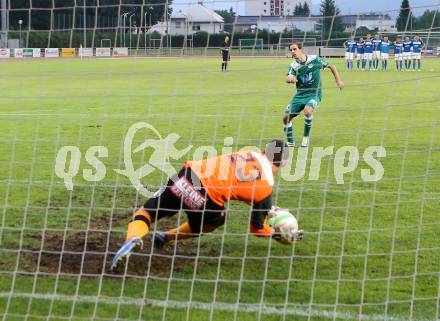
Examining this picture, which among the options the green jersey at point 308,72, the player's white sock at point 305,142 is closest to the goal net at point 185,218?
the player's white sock at point 305,142

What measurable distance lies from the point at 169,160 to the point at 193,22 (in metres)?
5.00

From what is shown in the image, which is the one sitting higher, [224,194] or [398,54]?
[398,54]

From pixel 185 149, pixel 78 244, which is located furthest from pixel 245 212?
pixel 185 149

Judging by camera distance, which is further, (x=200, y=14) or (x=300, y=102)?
(x=300, y=102)

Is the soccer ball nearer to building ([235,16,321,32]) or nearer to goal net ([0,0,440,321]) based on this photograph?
goal net ([0,0,440,321])

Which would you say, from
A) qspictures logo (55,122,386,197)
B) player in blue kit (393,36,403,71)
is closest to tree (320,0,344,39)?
qspictures logo (55,122,386,197)

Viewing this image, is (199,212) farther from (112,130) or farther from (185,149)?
(112,130)

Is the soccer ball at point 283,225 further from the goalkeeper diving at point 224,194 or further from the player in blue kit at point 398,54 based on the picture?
the player in blue kit at point 398,54

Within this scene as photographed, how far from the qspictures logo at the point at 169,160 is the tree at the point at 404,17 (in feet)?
10.1

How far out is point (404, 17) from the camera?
19.6 ft

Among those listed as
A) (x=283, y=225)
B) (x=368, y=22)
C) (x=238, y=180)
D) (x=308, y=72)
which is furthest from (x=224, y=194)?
(x=308, y=72)

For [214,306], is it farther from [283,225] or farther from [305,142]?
[305,142]

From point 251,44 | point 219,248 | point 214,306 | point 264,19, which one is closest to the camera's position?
point 214,306

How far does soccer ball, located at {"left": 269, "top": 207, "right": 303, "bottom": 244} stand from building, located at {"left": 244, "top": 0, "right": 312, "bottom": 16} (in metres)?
1.70
